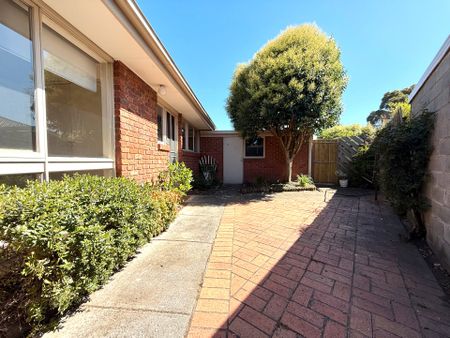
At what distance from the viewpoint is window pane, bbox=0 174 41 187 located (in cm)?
177

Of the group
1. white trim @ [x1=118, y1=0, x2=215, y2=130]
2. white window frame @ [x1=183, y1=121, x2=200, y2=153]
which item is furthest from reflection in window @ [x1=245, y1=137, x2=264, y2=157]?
white trim @ [x1=118, y1=0, x2=215, y2=130]

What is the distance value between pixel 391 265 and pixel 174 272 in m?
2.55

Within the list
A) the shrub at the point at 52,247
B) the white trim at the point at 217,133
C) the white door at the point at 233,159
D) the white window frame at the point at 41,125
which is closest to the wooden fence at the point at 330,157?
the white door at the point at 233,159

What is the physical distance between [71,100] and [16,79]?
788 mm

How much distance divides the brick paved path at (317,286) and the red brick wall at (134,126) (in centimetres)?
194

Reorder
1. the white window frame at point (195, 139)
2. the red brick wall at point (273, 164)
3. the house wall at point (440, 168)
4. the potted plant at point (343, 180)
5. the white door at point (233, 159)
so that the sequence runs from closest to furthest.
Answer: the house wall at point (440, 168), the white window frame at point (195, 139), the potted plant at point (343, 180), the red brick wall at point (273, 164), the white door at point (233, 159)

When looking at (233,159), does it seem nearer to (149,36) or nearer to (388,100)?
(149,36)

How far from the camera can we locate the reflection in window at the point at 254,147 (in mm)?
9945

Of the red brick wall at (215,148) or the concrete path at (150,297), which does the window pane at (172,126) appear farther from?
the concrete path at (150,297)

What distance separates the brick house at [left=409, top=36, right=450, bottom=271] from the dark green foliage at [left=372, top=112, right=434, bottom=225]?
0.11 metres

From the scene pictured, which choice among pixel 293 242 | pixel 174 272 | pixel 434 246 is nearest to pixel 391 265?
pixel 434 246

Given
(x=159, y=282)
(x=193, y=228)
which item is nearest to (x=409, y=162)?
(x=193, y=228)

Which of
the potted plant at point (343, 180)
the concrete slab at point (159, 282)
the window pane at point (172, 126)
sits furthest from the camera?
the potted plant at point (343, 180)

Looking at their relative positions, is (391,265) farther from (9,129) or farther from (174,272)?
(9,129)
